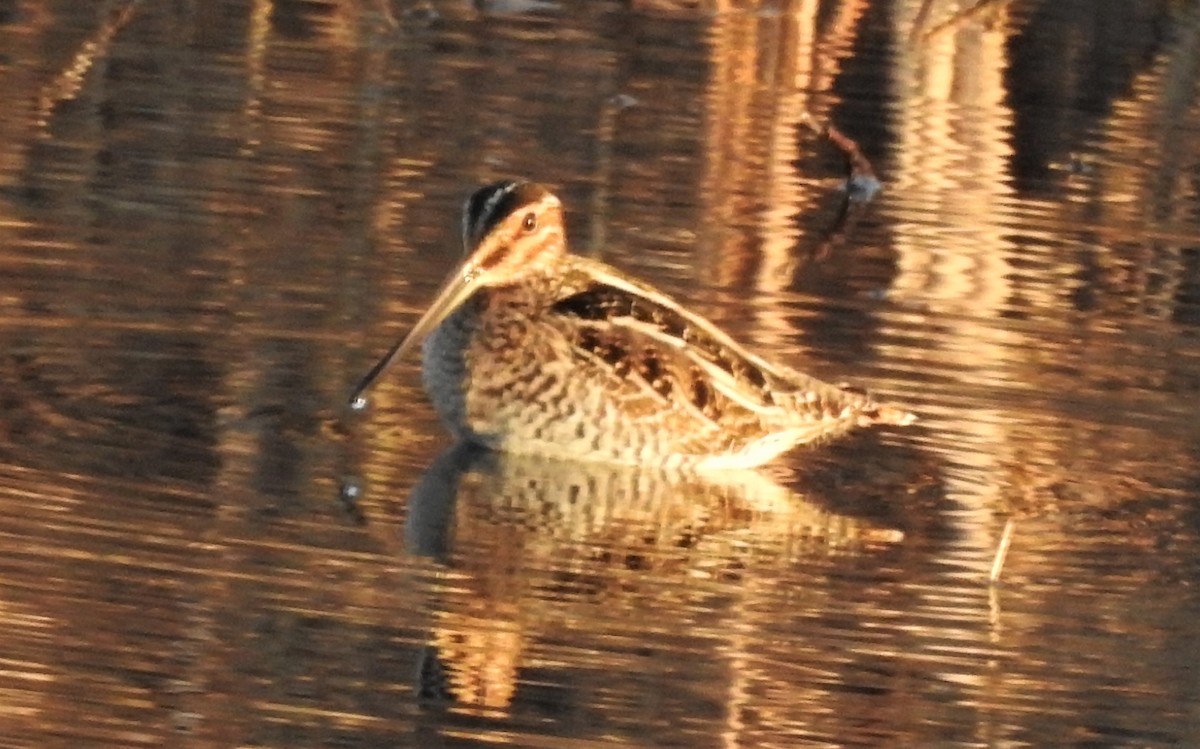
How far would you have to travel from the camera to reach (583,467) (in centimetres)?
757

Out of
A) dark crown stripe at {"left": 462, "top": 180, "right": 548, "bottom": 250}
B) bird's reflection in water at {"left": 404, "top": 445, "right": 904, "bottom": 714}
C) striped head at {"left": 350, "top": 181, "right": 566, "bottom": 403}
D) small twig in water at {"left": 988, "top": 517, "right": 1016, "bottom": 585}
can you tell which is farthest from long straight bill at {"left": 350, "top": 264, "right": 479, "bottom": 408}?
small twig in water at {"left": 988, "top": 517, "right": 1016, "bottom": 585}

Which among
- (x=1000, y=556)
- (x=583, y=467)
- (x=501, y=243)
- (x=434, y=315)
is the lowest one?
(x=583, y=467)

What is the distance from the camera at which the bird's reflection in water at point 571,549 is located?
596 centimetres

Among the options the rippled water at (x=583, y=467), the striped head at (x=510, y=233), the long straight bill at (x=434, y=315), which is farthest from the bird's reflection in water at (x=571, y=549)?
the striped head at (x=510, y=233)

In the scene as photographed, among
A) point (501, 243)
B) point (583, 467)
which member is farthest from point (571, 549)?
point (501, 243)

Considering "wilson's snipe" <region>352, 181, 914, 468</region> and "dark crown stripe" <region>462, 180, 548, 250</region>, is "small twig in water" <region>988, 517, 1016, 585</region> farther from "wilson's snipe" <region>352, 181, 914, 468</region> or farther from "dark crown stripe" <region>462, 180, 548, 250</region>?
"dark crown stripe" <region>462, 180, 548, 250</region>

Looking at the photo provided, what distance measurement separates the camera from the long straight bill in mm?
7648

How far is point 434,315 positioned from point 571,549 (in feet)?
3.70

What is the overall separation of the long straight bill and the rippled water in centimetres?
12

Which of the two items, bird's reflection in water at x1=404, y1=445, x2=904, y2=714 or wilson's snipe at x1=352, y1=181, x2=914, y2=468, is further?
wilson's snipe at x1=352, y1=181, x2=914, y2=468

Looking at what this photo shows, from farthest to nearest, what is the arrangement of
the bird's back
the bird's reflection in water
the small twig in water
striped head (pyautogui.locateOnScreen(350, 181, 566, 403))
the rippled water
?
1. striped head (pyautogui.locateOnScreen(350, 181, 566, 403))
2. the bird's back
3. the small twig in water
4. the bird's reflection in water
5. the rippled water

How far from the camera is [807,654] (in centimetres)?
605

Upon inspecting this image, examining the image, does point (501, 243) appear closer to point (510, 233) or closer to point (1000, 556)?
point (510, 233)

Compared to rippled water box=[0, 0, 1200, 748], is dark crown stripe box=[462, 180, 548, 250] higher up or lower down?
higher up
